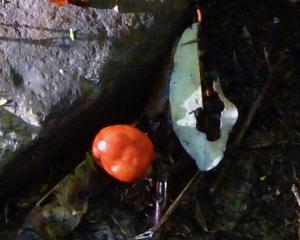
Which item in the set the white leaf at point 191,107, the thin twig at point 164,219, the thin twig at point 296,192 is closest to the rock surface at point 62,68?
the white leaf at point 191,107

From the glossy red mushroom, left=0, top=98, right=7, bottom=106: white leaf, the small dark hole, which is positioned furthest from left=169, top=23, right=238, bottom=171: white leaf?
left=0, top=98, right=7, bottom=106: white leaf

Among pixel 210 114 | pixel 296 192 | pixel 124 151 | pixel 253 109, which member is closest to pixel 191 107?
pixel 210 114

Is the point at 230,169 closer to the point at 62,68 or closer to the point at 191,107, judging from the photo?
the point at 191,107

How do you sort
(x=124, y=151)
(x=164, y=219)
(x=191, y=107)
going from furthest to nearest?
1. (x=191, y=107)
2. (x=164, y=219)
3. (x=124, y=151)

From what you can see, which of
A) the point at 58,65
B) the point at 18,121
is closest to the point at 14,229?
the point at 18,121

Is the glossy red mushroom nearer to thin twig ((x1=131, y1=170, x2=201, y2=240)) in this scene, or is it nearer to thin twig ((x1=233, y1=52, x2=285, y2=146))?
thin twig ((x1=131, y1=170, x2=201, y2=240))

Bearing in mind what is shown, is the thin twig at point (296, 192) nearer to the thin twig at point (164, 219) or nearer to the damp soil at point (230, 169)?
the damp soil at point (230, 169)
